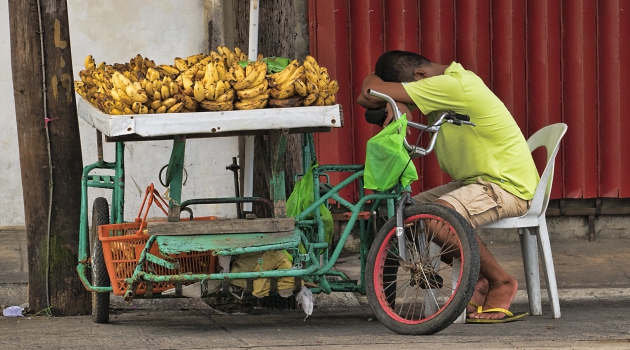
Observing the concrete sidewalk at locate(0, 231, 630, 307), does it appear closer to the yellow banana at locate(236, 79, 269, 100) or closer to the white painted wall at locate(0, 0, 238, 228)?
the white painted wall at locate(0, 0, 238, 228)

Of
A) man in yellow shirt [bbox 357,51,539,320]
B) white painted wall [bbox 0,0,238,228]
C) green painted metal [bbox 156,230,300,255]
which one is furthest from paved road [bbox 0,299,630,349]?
white painted wall [bbox 0,0,238,228]

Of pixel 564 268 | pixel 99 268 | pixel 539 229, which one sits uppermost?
→ pixel 539 229

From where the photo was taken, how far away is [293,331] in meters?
5.00

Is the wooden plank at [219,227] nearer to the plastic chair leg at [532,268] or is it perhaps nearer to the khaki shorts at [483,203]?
the khaki shorts at [483,203]

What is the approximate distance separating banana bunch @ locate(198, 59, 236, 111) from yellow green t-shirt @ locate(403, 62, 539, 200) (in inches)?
43.0

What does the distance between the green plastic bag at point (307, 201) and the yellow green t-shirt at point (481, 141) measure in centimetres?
73

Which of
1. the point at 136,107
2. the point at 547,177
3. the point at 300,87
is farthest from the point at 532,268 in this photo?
the point at 136,107

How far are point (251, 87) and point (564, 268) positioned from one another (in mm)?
3183

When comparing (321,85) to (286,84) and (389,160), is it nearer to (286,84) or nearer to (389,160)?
(286,84)

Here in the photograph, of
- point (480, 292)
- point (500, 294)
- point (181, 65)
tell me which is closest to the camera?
point (181, 65)

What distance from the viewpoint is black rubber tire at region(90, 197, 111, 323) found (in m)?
5.03

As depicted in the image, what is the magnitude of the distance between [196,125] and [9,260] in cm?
310

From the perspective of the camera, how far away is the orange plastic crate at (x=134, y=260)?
4.88 meters

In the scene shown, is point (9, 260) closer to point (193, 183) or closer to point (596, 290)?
point (193, 183)
